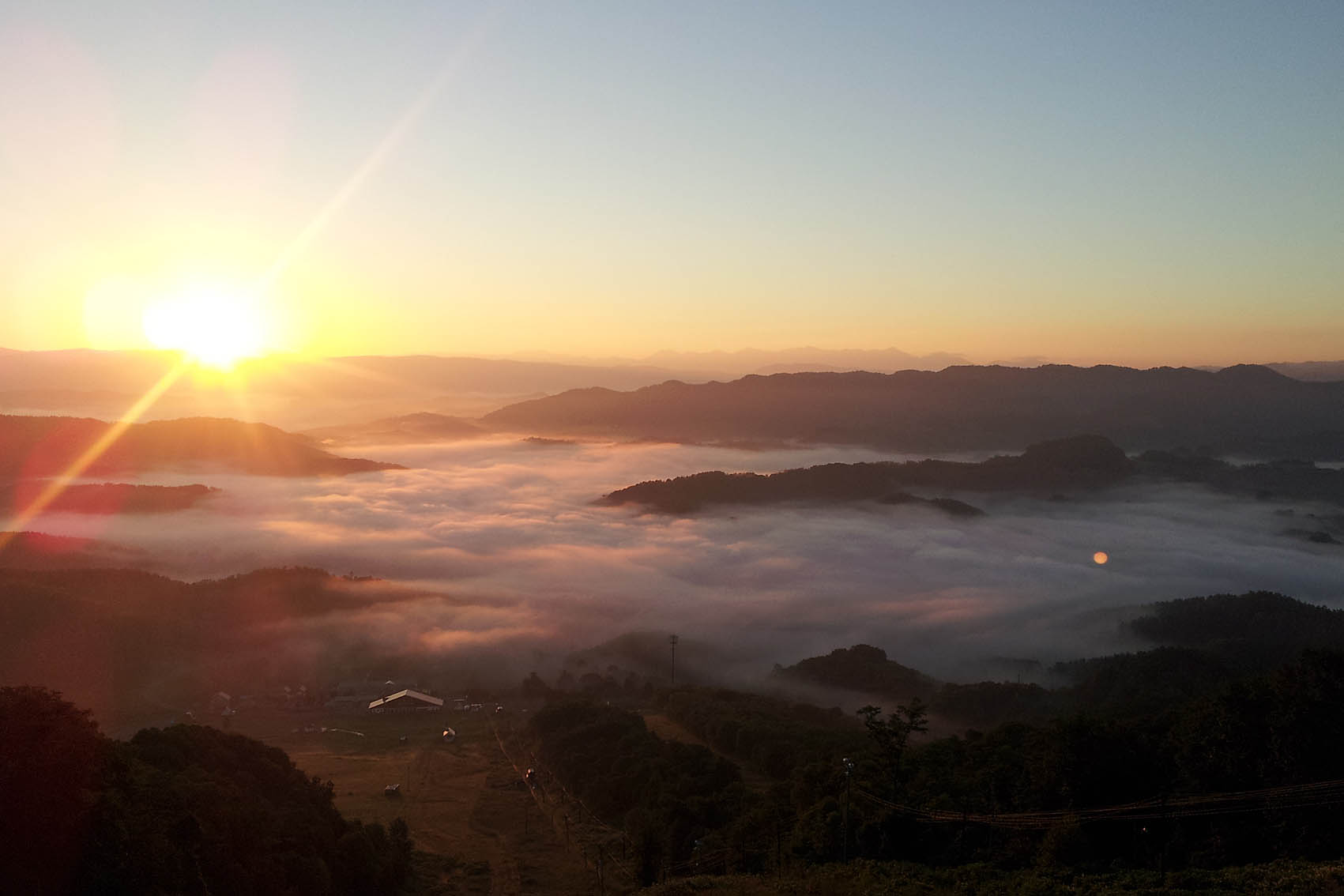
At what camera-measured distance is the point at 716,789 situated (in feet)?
115

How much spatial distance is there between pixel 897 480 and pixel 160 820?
121932 mm

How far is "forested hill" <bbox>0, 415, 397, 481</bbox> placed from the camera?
115 meters

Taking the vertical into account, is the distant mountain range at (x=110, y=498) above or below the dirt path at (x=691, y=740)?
above

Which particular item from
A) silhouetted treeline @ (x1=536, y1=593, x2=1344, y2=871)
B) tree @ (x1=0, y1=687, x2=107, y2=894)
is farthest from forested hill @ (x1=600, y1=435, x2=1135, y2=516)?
tree @ (x1=0, y1=687, x2=107, y2=894)

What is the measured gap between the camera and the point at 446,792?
39.2 meters

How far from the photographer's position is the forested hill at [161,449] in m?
115

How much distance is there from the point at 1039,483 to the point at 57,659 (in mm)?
133005

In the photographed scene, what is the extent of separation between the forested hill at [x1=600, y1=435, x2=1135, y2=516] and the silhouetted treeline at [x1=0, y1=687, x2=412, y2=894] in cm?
9127

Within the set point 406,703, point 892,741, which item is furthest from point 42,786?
point 406,703

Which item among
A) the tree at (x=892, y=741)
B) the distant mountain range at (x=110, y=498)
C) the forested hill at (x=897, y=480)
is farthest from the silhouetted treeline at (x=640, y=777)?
the distant mountain range at (x=110, y=498)

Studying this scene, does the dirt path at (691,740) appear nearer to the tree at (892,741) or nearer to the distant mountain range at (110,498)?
the tree at (892,741)

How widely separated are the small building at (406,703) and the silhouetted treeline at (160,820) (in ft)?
76.9

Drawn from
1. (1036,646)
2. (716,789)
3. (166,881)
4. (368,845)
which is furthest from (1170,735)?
(1036,646)

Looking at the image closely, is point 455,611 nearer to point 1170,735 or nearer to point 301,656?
point 301,656
